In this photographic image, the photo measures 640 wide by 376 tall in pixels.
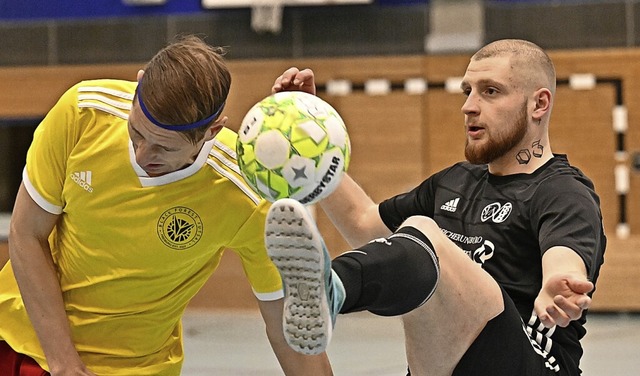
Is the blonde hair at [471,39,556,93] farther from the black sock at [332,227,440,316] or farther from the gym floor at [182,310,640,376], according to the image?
the gym floor at [182,310,640,376]

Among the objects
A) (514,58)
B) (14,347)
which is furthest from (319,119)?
(14,347)

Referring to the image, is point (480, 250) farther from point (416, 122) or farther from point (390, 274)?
point (416, 122)

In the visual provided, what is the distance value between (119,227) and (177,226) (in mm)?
167

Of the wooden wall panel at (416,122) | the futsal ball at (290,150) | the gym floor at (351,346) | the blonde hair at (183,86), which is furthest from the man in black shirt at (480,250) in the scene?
the wooden wall panel at (416,122)

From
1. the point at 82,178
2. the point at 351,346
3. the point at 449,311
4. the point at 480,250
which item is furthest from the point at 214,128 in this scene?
the point at 351,346

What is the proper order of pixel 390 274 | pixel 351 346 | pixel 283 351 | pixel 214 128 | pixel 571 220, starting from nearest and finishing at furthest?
pixel 390 274, pixel 214 128, pixel 571 220, pixel 283 351, pixel 351 346

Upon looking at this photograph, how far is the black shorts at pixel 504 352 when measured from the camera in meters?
2.88

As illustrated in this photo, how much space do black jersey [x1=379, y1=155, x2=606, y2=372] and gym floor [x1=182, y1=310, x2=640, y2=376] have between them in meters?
2.50

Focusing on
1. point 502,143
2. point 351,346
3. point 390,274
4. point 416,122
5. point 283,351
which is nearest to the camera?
point 390,274

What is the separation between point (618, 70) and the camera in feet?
28.2

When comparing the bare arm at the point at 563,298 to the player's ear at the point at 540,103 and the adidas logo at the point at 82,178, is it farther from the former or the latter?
the adidas logo at the point at 82,178

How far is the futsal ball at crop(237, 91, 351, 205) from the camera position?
8.45 ft

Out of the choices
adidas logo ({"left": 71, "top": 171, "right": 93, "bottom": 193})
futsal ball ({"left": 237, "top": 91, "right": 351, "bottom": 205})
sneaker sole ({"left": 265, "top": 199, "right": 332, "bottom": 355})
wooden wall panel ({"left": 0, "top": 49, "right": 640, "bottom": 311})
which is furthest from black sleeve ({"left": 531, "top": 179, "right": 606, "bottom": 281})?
wooden wall panel ({"left": 0, "top": 49, "right": 640, "bottom": 311})

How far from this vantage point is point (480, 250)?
3.17 m
